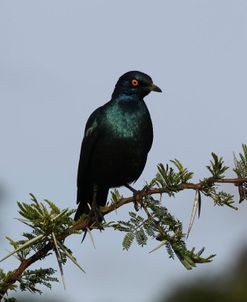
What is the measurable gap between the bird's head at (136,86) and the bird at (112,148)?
0.13 m

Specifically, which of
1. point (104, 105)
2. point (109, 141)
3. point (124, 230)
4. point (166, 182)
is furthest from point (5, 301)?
point (104, 105)

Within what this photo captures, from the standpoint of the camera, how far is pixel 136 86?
9.12 metres

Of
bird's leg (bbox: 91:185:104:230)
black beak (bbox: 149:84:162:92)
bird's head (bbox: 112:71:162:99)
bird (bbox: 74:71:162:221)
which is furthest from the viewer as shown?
bird's head (bbox: 112:71:162:99)

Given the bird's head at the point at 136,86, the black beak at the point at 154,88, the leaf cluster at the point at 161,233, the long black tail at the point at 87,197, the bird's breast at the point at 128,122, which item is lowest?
the leaf cluster at the point at 161,233

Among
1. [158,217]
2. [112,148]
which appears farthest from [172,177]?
[112,148]

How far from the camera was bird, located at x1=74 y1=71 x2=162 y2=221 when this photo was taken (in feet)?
27.1

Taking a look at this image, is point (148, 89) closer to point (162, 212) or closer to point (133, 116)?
point (133, 116)

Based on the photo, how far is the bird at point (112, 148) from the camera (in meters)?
8.25

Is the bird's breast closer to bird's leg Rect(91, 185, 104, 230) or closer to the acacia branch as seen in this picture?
bird's leg Rect(91, 185, 104, 230)

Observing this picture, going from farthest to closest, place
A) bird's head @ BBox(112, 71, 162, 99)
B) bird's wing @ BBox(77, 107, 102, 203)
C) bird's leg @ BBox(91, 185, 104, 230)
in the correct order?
1. bird's head @ BBox(112, 71, 162, 99)
2. bird's wing @ BBox(77, 107, 102, 203)
3. bird's leg @ BBox(91, 185, 104, 230)

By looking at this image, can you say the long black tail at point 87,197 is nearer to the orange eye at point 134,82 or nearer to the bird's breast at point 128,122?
the bird's breast at point 128,122

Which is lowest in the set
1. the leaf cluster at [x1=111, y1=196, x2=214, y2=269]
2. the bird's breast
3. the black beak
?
the leaf cluster at [x1=111, y1=196, x2=214, y2=269]

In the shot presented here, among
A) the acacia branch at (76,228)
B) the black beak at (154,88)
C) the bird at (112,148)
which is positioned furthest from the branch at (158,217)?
the black beak at (154,88)

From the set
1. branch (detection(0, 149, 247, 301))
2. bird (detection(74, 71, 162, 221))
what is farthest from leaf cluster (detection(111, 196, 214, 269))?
bird (detection(74, 71, 162, 221))
